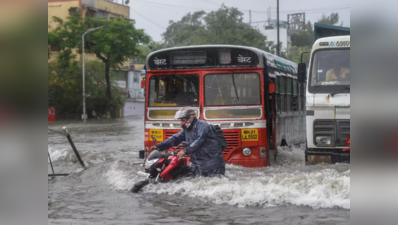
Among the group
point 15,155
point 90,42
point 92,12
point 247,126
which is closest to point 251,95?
point 247,126

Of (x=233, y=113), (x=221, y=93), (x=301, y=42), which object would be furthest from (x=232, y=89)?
(x=301, y=42)

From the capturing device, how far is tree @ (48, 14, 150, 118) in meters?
42.8

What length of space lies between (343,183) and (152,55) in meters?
5.07

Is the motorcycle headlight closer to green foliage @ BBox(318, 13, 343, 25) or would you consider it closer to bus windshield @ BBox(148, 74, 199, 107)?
bus windshield @ BBox(148, 74, 199, 107)

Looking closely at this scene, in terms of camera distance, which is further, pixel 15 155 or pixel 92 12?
pixel 92 12

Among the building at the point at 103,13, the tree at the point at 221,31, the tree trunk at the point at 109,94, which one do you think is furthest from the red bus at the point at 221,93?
the tree at the point at 221,31

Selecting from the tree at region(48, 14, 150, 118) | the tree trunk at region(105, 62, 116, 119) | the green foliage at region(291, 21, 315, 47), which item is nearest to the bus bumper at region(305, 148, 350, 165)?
the tree at region(48, 14, 150, 118)

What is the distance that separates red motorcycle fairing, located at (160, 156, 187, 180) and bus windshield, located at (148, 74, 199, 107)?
2.16 m

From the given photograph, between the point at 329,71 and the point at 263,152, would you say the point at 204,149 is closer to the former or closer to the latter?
the point at 263,152

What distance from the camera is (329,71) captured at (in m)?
10.4

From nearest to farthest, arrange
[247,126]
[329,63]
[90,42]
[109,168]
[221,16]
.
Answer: [329,63], [247,126], [109,168], [90,42], [221,16]

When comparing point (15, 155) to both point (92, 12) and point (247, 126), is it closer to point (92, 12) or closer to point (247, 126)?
point (247, 126)

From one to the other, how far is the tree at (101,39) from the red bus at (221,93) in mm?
31322

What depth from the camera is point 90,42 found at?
44312 mm
